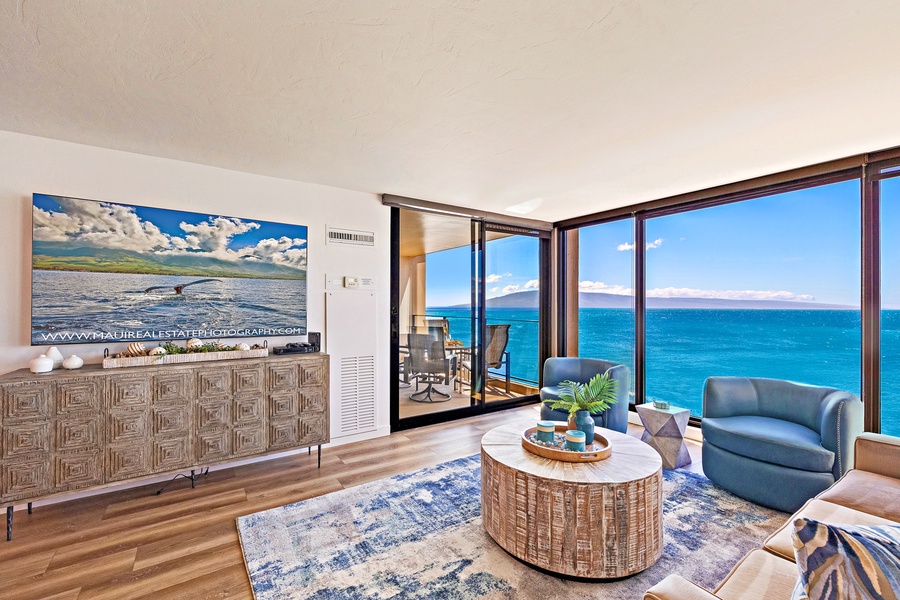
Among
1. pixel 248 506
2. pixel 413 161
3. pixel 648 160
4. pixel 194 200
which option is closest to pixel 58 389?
pixel 248 506

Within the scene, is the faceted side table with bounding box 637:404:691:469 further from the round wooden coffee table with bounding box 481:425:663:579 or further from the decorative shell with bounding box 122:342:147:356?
the decorative shell with bounding box 122:342:147:356

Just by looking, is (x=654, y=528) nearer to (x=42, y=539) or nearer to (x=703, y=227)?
(x=42, y=539)

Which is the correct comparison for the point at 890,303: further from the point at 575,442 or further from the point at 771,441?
the point at 575,442

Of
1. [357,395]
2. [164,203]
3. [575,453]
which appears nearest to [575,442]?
[575,453]

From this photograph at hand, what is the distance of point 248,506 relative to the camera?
264 cm

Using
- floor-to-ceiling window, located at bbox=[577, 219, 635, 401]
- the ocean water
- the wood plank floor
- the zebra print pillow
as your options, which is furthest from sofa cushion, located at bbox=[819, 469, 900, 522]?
floor-to-ceiling window, located at bbox=[577, 219, 635, 401]

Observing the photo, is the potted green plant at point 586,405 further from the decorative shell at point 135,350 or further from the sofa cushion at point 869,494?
the decorative shell at point 135,350

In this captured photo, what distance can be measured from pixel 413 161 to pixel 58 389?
111 inches

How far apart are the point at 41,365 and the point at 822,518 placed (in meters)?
4.26

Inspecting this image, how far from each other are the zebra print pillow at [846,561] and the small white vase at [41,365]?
3.73 m

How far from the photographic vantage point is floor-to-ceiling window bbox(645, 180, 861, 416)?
3383mm

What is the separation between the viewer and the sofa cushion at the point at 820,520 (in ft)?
4.61

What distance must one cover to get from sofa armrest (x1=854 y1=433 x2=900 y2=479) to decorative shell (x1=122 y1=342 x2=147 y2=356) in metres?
4.52

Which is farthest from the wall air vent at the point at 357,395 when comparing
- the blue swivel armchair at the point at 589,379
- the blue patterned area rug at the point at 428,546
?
the blue swivel armchair at the point at 589,379
